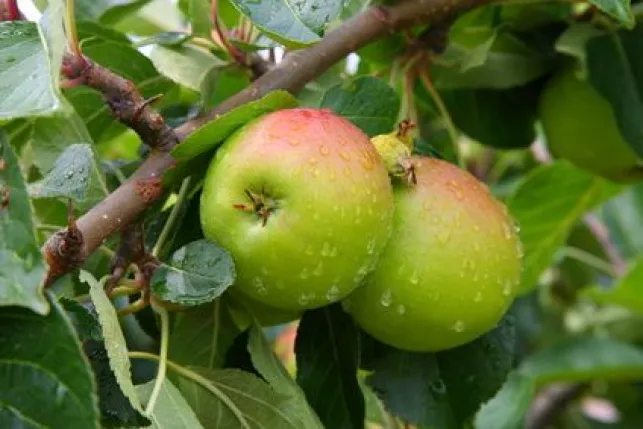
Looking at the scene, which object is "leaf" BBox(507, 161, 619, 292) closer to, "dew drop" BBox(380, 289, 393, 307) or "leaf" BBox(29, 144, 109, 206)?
"dew drop" BBox(380, 289, 393, 307)

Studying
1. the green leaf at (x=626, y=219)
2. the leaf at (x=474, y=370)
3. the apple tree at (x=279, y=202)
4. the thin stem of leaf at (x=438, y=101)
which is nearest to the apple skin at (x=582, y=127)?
the apple tree at (x=279, y=202)

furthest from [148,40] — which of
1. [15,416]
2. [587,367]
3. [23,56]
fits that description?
[587,367]

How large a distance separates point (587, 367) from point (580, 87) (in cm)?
65

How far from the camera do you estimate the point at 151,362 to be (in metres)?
0.85

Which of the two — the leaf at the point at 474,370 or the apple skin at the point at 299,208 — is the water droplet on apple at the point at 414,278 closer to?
the apple skin at the point at 299,208

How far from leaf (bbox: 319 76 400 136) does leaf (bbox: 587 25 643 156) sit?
0.25 meters

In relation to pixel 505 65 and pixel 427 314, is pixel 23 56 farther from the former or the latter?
pixel 505 65

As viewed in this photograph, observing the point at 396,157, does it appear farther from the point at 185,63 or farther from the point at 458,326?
the point at 185,63

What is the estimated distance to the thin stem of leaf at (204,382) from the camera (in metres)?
0.75

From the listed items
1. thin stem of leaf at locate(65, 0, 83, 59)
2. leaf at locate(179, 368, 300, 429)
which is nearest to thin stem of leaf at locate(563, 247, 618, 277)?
leaf at locate(179, 368, 300, 429)

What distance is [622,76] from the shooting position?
3.36ft

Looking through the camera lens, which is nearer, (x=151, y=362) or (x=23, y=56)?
(x=23, y=56)

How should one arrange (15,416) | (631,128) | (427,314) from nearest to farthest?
1. (15,416)
2. (427,314)
3. (631,128)

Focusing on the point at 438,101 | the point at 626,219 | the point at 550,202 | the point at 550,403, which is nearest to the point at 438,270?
the point at 438,101
